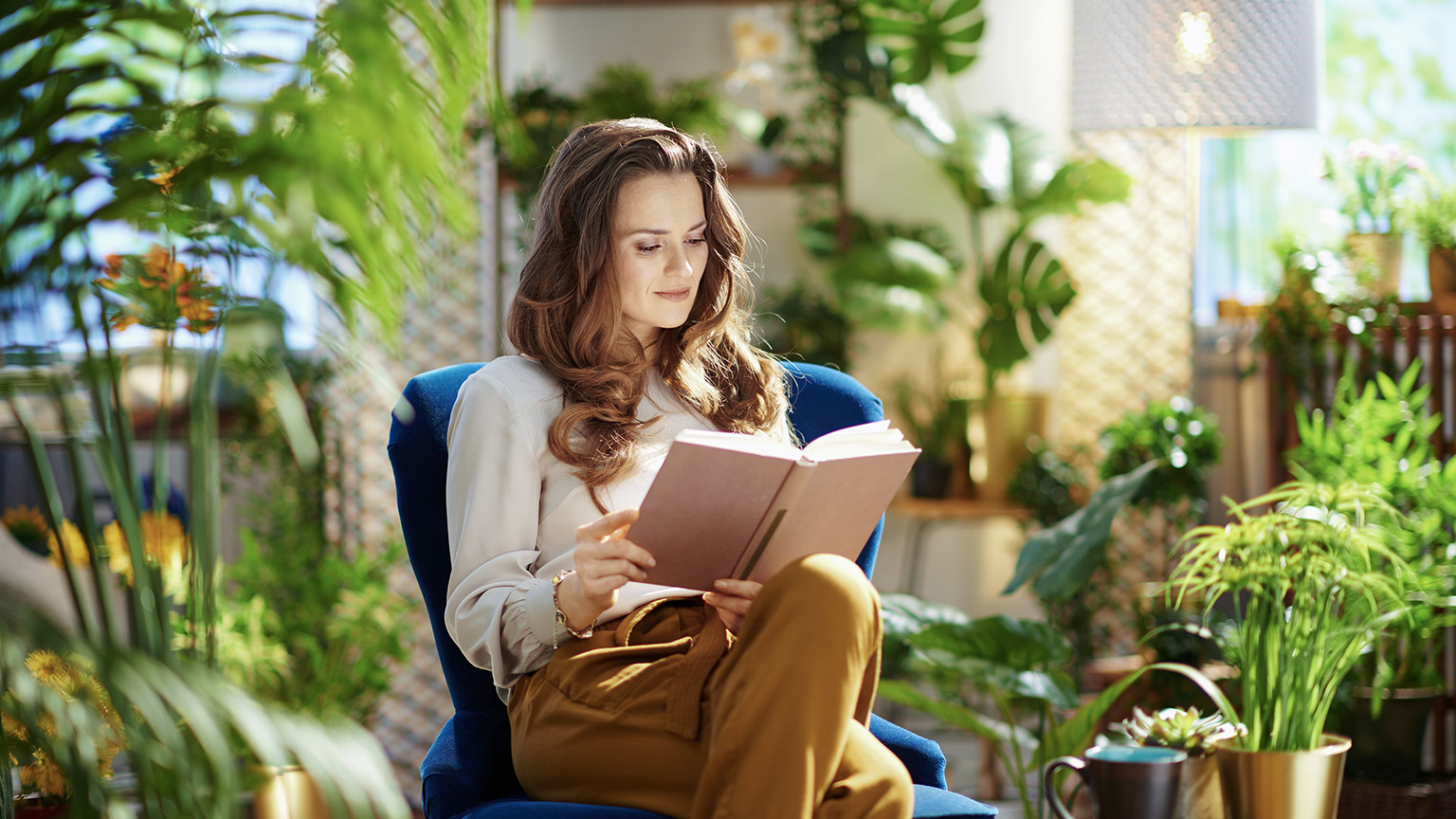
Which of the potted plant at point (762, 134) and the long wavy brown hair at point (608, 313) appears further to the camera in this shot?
the potted plant at point (762, 134)

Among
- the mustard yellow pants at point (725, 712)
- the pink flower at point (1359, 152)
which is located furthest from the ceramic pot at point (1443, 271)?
the mustard yellow pants at point (725, 712)

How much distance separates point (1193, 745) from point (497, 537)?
1141 mm

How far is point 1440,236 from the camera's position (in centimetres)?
293

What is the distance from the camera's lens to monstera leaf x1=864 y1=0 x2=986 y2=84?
3766 mm

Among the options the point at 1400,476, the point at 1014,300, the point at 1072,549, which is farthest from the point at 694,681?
the point at 1014,300

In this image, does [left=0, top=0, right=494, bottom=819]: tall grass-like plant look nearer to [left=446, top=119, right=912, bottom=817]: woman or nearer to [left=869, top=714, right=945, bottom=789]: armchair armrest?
[left=446, top=119, right=912, bottom=817]: woman

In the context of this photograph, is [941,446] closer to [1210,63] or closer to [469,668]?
[1210,63]

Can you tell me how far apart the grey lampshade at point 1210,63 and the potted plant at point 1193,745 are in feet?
4.77

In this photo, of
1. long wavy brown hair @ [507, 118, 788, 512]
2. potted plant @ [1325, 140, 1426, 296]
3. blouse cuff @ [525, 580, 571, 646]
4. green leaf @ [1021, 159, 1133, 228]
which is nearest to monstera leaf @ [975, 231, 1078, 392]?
green leaf @ [1021, 159, 1133, 228]

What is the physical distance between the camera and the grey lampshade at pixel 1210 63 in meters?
2.76

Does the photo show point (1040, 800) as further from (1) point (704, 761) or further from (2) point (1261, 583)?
(1) point (704, 761)

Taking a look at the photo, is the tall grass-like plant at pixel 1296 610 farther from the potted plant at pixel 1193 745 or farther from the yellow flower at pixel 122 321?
the yellow flower at pixel 122 321

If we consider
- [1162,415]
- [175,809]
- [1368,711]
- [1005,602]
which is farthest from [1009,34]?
[175,809]

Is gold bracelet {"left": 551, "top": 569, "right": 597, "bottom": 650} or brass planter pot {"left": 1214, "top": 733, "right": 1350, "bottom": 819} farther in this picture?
brass planter pot {"left": 1214, "top": 733, "right": 1350, "bottom": 819}
